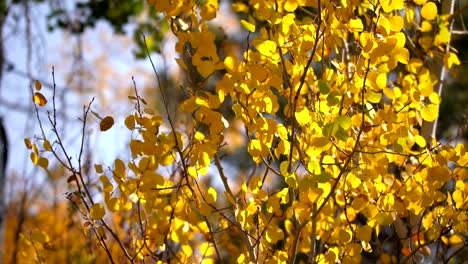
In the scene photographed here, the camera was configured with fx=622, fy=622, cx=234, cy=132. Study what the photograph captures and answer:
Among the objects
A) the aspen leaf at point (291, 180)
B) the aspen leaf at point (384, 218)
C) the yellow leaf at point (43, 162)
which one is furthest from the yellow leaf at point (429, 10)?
the yellow leaf at point (43, 162)

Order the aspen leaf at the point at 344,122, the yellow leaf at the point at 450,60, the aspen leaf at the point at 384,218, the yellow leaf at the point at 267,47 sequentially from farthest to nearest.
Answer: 1. the yellow leaf at the point at 450,60
2. the aspen leaf at the point at 384,218
3. the yellow leaf at the point at 267,47
4. the aspen leaf at the point at 344,122

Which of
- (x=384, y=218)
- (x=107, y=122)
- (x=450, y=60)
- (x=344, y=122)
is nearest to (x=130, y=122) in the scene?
(x=107, y=122)

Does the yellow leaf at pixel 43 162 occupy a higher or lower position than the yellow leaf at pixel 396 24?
lower

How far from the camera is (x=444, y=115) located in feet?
29.7

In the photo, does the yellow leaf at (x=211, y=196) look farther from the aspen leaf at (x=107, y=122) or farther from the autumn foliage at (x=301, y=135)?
the aspen leaf at (x=107, y=122)

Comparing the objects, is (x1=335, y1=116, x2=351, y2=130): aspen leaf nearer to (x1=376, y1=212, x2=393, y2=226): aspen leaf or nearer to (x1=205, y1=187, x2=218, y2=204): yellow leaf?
(x1=376, y1=212, x2=393, y2=226): aspen leaf

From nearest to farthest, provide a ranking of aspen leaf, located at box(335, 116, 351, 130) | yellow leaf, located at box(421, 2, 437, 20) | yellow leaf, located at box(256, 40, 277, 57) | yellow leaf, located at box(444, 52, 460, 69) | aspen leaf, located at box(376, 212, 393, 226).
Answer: aspen leaf, located at box(335, 116, 351, 130) → yellow leaf, located at box(256, 40, 277, 57) → aspen leaf, located at box(376, 212, 393, 226) → yellow leaf, located at box(421, 2, 437, 20) → yellow leaf, located at box(444, 52, 460, 69)

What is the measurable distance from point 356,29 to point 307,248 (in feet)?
3.29

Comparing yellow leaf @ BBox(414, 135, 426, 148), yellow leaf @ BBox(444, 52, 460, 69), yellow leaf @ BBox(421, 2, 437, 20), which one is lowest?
yellow leaf @ BBox(414, 135, 426, 148)

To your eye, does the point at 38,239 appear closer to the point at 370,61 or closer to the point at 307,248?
the point at 307,248

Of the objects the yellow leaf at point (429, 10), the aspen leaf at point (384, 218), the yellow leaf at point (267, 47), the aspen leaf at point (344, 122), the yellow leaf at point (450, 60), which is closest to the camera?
the aspen leaf at point (344, 122)

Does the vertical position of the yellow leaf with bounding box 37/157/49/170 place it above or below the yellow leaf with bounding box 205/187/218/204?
above

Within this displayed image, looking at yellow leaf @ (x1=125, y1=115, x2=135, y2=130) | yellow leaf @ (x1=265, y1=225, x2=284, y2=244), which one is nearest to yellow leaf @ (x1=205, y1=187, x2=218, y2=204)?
yellow leaf @ (x1=265, y1=225, x2=284, y2=244)

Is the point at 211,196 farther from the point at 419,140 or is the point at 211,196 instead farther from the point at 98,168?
the point at 419,140
